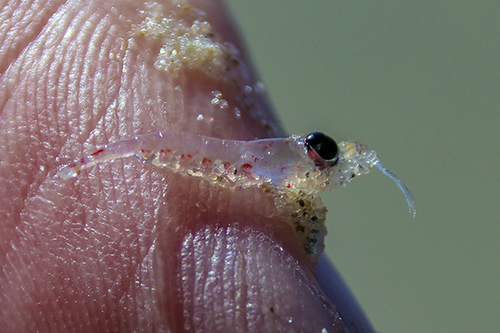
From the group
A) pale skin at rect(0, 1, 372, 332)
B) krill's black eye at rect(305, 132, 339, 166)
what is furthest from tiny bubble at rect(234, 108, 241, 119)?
krill's black eye at rect(305, 132, 339, 166)

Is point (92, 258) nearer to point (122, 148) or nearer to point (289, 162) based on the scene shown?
point (122, 148)

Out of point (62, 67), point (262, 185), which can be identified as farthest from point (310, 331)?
point (62, 67)

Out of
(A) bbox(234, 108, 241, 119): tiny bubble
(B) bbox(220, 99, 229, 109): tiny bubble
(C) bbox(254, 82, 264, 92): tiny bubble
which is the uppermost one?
(C) bbox(254, 82, 264, 92): tiny bubble

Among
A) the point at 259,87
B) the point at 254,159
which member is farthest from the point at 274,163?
the point at 259,87

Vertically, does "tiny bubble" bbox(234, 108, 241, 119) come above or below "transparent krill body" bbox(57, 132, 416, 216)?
above

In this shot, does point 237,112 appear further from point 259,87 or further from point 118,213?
point 118,213

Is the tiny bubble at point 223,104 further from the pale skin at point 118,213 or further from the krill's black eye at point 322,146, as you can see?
the krill's black eye at point 322,146

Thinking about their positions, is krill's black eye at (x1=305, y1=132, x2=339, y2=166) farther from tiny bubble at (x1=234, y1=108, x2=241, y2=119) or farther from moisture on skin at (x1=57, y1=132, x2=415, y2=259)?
tiny bubble at (x1=234, y1=108, x2=241, y2=119)

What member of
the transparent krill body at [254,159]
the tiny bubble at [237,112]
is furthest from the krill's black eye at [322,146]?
the tiny bubble at [237,112]
